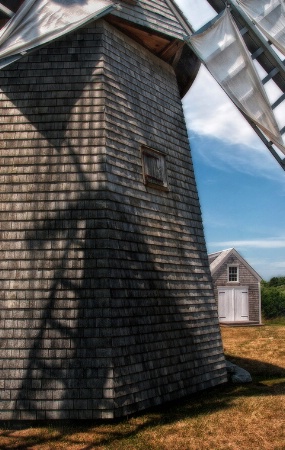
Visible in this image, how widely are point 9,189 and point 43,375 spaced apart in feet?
9.92

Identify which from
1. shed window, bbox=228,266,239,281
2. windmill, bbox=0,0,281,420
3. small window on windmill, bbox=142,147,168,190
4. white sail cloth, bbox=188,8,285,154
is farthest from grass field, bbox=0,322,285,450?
shed window, bbox=228,266,239,281

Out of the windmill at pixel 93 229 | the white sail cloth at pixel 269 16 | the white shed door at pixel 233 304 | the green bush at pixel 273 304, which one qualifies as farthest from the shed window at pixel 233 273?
the white sail cloth at pixel 269 16

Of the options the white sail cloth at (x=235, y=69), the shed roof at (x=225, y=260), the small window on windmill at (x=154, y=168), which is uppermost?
the white sail cloth at (x=235, y=69)

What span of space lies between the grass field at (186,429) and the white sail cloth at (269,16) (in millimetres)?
6901

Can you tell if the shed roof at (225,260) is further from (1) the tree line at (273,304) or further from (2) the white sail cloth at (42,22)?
(2) the white sail cloth at (42,22)

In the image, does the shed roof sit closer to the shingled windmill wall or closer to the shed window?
the shed window

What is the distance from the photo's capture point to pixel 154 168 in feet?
29.4

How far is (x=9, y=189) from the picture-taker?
7.71m

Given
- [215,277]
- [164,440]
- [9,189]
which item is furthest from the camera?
[215,277]

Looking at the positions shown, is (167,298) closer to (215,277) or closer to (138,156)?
(138,156)

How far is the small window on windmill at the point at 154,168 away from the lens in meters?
8.72

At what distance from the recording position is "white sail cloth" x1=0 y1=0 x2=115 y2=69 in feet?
24.7

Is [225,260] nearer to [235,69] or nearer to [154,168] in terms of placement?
[235,69]

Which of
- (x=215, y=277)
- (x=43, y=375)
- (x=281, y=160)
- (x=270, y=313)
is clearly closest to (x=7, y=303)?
(x=43, y=375)
